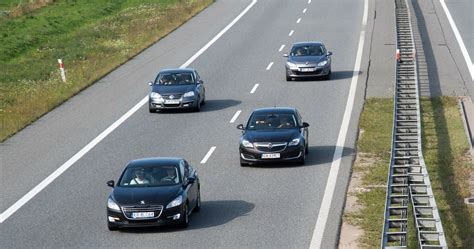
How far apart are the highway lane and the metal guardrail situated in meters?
1.64

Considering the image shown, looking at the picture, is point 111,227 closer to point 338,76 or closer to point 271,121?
point 271,121

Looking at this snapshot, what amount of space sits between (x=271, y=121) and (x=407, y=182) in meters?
7.47

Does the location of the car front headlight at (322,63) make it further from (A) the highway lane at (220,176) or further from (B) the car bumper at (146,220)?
(B) the car bumper at (146,220)

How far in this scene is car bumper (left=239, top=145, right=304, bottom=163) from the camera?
28.5m

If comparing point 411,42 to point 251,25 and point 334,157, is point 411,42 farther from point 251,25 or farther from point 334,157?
point 334,157

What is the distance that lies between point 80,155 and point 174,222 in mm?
9761

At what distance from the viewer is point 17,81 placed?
47500 millimetres

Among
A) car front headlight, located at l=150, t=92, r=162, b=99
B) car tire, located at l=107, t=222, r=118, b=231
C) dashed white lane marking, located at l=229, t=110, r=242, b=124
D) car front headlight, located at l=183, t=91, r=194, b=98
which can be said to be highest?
car tire, located at l=107, t=222, r=118, b=231

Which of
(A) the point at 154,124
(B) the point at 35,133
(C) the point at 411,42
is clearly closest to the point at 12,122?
(B) the point at 35,133

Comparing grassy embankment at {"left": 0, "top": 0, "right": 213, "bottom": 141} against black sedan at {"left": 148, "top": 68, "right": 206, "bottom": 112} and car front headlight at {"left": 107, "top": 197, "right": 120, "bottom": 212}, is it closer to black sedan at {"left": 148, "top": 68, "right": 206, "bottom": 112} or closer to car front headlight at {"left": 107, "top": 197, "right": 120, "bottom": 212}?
black sedan at {"left": 148, "top": 68, "right": 206, "bottom": 112}

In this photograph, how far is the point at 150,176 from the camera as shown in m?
23.2

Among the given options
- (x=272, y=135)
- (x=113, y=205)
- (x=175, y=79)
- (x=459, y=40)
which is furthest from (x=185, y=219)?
(x=459, y=40)

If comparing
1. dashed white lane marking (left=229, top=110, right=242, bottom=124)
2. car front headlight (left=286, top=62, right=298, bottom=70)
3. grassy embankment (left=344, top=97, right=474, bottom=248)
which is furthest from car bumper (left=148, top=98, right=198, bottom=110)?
car front headlight (left=286, top=62, right=298, bottom=70)

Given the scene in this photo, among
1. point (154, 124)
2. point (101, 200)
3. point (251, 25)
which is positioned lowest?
point (251, 25)
